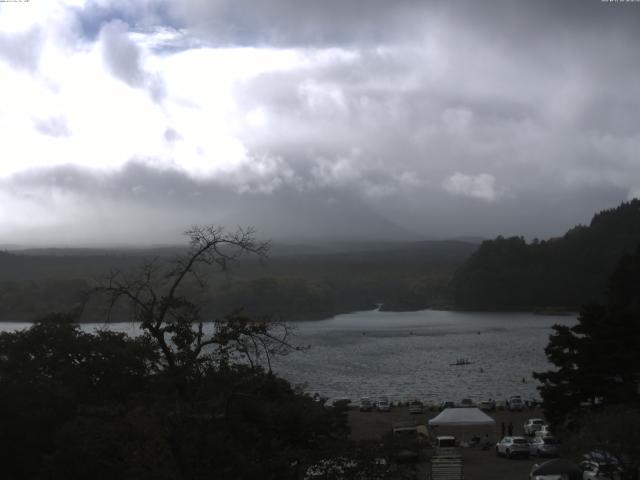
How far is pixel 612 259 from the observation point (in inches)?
3632

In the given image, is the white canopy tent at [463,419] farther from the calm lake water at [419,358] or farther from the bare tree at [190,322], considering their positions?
the bare tree at [190,322]

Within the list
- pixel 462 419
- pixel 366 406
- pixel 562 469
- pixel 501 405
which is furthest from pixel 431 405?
pixel 562 469

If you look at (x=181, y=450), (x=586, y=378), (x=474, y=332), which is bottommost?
(x=474, y=332)

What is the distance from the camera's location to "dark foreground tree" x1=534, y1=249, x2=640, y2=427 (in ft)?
57.7

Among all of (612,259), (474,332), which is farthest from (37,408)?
(612,259)

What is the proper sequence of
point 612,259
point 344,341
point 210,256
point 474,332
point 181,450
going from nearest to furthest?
point 181,450, point 210,256, point 344,341, point 474,332, point 612,259

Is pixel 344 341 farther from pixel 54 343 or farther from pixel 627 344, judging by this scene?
pixel 54 343

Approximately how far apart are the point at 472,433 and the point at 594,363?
7.56m

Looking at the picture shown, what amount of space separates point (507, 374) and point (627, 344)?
90.5 ft

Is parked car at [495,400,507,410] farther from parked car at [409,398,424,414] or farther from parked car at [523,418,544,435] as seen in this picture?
parked car at [523,418,544,435]

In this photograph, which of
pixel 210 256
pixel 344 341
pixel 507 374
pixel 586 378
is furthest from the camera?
pixel 344 341

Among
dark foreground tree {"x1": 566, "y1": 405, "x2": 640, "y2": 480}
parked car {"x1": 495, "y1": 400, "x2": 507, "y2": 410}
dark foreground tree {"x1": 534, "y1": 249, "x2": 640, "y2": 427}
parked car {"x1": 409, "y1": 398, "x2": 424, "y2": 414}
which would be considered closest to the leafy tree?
dark foreground tree {"x1": 566, "y1": 405, "x2": 640, "y2": 480}

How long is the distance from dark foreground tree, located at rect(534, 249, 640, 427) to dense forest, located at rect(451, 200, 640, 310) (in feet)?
248

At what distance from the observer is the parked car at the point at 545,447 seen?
55.0ft
